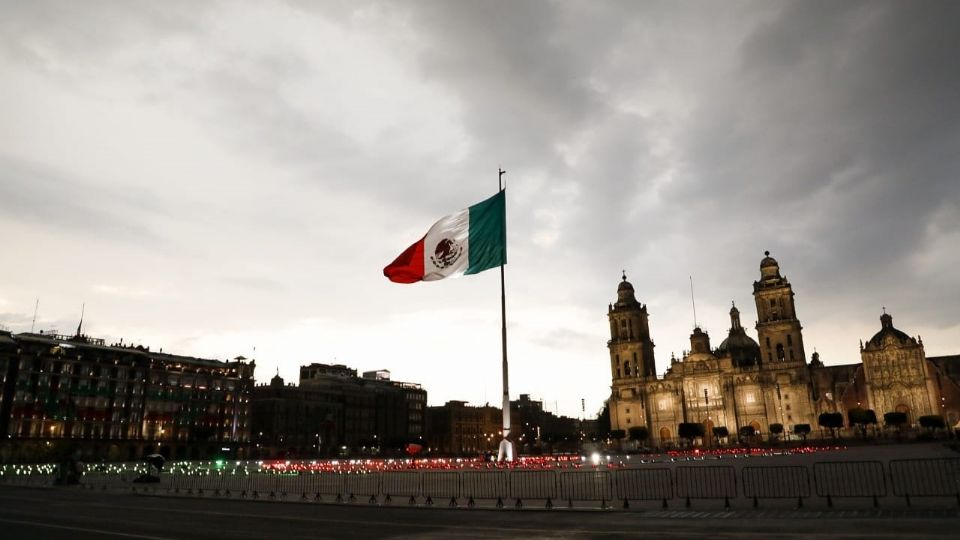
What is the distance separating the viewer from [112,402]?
106000 mm

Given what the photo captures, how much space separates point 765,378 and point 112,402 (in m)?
111

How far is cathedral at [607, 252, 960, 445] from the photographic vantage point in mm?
94000

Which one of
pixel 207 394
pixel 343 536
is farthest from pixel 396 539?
pixel 207 394

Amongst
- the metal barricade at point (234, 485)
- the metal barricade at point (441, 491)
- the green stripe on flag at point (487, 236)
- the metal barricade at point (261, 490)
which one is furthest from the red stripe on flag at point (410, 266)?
the metal barricade at point (234, 485)

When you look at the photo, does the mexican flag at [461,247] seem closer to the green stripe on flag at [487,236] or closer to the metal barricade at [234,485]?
the green stripe on flag at [487,236]

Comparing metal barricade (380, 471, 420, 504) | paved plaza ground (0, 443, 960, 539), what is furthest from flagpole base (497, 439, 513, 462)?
paved plaza ground (0, 443, 960, 539)

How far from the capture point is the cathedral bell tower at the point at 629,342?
119125mm

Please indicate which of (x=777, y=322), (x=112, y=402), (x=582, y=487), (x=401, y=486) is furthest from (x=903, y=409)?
(x=112, y=402)

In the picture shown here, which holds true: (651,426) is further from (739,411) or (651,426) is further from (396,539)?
(396,539)

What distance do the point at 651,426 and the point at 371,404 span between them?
68.4 meters

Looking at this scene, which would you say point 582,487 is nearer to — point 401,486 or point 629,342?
point 401,486

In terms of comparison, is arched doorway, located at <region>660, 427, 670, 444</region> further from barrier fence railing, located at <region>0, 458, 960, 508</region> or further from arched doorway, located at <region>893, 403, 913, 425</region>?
barrier fence railing, located at <region>0, 458, 960, 508</region>

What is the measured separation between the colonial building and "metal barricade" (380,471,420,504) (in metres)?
85.5

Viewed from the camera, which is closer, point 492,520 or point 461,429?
point 492,520
